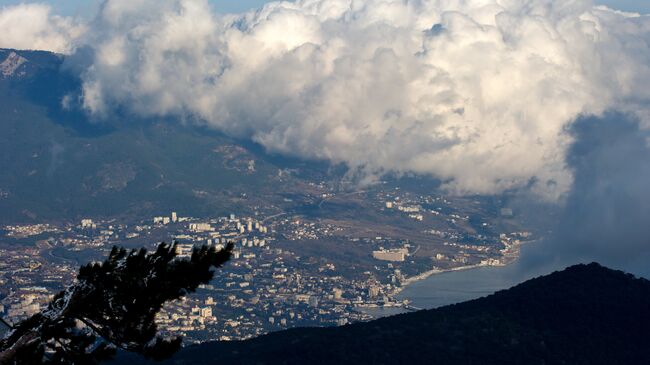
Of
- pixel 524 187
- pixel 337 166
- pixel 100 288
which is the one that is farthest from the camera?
pixel 337 166

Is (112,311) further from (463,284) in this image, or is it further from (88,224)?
(88,224)

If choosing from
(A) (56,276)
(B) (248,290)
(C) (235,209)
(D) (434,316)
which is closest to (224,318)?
(B) (248,290)

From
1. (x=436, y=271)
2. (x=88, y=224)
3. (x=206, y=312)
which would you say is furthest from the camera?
(x=88, y=224)

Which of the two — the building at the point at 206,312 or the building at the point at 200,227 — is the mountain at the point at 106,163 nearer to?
the building at the point at 200,227

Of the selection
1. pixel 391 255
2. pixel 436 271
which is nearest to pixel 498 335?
pixel 436 271

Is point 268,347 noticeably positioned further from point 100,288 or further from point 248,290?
point 248,290

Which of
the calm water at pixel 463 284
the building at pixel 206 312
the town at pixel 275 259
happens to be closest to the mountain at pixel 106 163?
the town at pixel 275 259

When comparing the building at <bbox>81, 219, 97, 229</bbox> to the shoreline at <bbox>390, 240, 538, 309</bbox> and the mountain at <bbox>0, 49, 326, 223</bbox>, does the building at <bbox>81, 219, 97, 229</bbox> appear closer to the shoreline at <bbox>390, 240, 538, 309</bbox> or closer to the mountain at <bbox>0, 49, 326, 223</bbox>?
the mountain at <bbox>0, 49, 326, 223</bbox>
